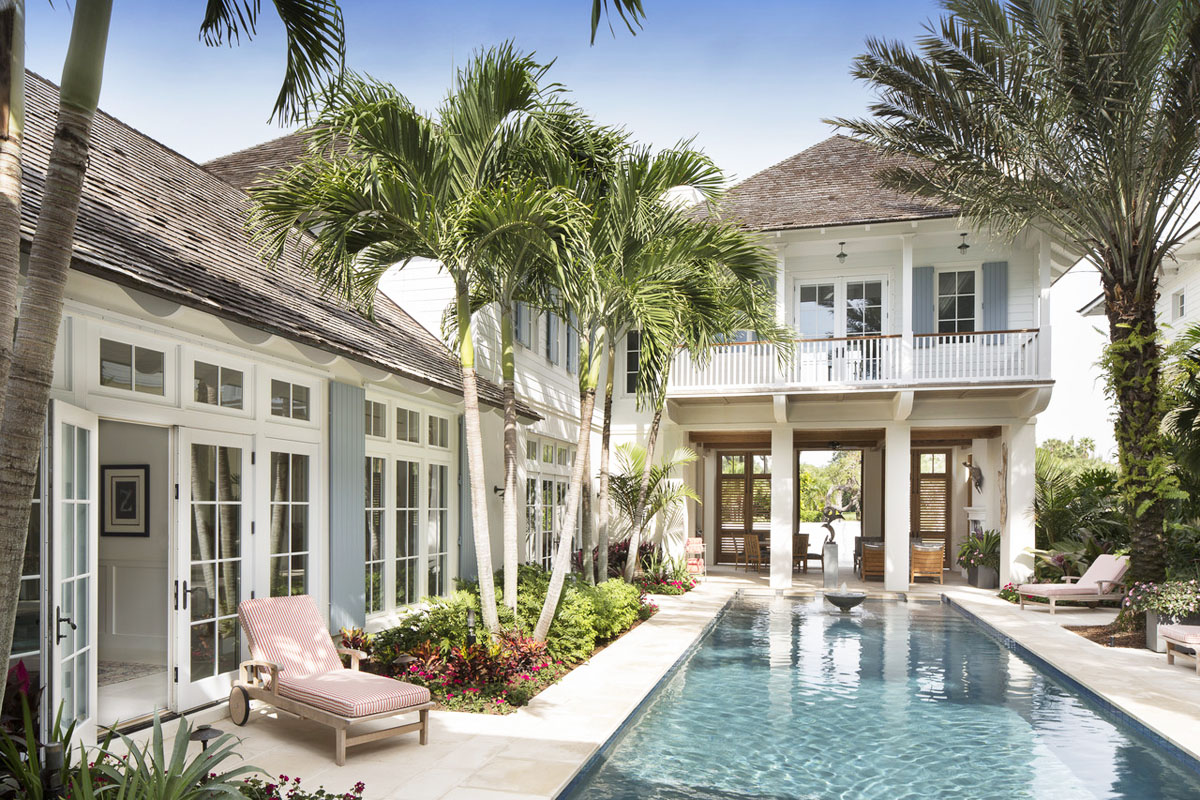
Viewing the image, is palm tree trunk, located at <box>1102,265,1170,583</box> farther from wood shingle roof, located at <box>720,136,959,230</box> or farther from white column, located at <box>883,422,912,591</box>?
white column, located at <box>883,422,912,591</box>

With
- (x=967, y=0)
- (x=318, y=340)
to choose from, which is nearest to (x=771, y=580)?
(x=967, y=0)

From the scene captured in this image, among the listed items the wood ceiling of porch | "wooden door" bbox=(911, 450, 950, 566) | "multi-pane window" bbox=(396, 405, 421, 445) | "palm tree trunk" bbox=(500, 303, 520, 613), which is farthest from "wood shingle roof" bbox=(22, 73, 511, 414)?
"wooden door" bbox=(911, 450, 950, 566)

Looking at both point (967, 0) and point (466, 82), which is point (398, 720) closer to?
point (466, 82)

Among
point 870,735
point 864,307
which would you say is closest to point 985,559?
point 864,307

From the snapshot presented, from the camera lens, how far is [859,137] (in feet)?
42.7

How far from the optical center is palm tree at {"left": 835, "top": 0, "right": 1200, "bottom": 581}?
9211mm

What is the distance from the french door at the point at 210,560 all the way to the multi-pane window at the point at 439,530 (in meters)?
3.41

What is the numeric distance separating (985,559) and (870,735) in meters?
11.3

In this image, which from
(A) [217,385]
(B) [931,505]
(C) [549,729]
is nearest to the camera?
(C) [549,729]

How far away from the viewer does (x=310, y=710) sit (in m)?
5.73

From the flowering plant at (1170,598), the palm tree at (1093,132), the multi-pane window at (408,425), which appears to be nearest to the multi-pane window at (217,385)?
the multi-pane window at (408,425)

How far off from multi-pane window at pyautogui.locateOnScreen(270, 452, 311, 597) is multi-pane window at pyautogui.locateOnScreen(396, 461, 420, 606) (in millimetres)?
1775

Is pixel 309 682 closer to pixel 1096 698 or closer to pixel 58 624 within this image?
pixel 58 624

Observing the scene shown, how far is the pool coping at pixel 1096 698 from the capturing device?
611cm
